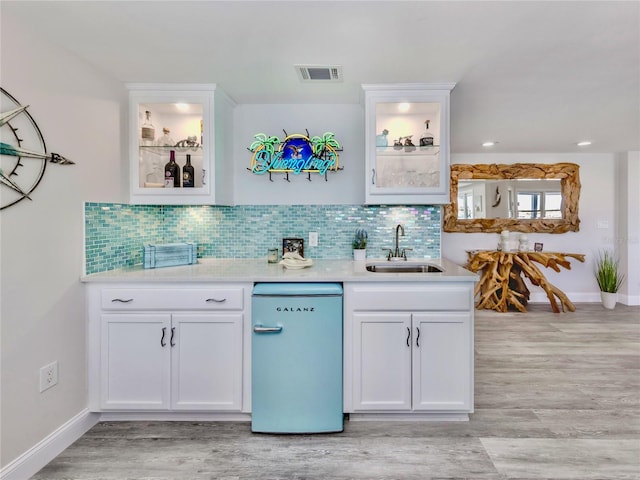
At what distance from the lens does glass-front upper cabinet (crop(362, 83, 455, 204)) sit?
2.44m

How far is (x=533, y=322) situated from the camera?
14.0ft

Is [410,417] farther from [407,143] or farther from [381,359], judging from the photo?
[407,143]

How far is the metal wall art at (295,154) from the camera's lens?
2707 mm

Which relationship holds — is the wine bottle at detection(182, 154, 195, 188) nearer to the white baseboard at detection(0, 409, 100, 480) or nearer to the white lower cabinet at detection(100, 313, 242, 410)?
the white lower cabinet at detection(100, 313, 242, 410)

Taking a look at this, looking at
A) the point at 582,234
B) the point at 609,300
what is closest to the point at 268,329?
the point at 609,300

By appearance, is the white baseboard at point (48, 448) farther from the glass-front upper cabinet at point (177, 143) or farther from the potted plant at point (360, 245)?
the potted plant at point (360, 245)

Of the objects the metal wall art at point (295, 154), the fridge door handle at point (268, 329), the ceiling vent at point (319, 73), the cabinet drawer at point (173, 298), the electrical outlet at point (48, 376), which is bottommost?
the electrical outlet at point (48, 376)

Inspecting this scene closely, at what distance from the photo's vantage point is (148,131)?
2537mm

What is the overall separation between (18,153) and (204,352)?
140 centimetres

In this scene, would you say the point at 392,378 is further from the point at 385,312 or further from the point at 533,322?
the point at 533,322

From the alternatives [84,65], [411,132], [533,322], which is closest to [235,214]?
[84,65]

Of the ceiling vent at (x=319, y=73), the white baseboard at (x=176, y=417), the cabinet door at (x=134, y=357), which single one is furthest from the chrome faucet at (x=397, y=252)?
the cabinet door at (x=134, y=357)

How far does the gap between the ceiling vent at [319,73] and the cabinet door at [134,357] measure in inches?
68.1

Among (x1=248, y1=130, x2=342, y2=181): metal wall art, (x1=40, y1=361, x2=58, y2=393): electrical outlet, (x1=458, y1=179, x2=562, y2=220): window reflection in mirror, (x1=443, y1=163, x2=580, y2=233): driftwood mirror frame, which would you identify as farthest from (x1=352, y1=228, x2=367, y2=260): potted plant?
(x1=458, y1=179, x2=562, y2=220): window reflection in mirror
